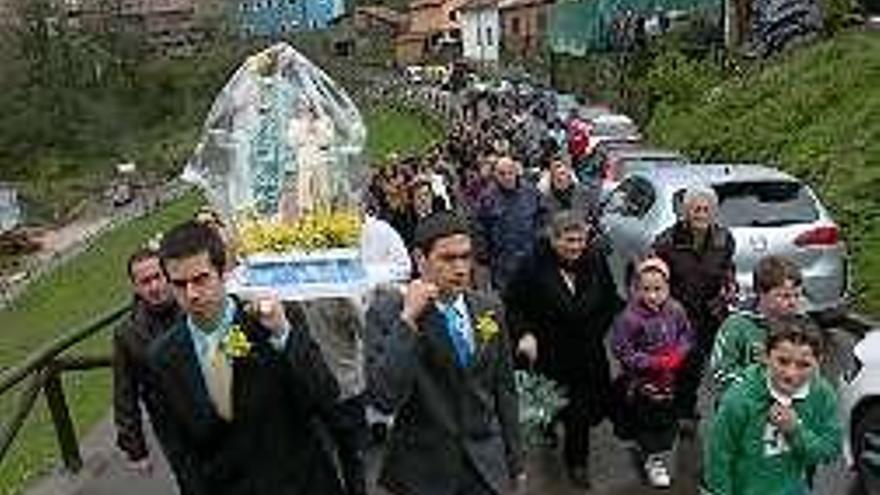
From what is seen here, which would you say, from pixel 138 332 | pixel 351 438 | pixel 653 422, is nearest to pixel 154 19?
pixel 653 422

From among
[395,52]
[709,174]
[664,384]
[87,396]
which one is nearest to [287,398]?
[664,384]

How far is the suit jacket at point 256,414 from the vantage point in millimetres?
5449

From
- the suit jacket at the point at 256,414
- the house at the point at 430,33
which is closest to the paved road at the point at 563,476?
the suit jacket at the point at 256,414

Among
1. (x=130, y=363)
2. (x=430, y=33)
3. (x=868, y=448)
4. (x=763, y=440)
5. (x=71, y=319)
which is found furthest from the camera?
(x=430, y=33)

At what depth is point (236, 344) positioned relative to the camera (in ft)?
17.5

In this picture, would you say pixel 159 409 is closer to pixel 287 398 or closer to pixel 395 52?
pixel 287 398

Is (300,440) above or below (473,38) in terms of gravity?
above

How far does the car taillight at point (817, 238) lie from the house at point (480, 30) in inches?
4101

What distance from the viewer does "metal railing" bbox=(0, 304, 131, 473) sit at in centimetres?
926

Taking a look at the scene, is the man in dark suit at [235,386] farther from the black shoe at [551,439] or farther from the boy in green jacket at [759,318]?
the black shoe at [551,439]

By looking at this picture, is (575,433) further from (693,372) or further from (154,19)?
(154,19)

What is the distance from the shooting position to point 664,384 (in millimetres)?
9305

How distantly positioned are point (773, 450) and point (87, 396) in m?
13.0

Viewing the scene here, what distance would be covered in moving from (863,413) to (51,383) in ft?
15.3
